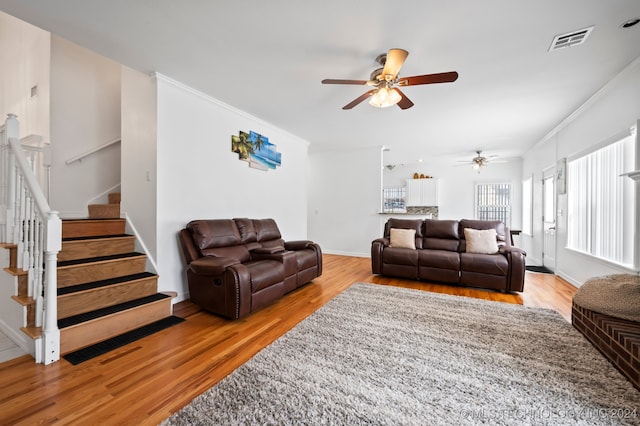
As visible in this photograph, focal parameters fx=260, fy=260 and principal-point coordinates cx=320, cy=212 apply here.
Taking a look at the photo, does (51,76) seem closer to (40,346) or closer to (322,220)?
(40,346)

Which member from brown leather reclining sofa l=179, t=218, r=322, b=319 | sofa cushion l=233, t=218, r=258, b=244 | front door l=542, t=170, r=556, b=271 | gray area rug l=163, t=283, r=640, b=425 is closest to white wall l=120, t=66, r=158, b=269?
brown leather reclining sofa l=179, t=218, r=322, b=319

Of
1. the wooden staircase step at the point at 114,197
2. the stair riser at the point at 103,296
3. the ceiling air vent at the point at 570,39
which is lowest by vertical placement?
the stair riser at the point at 103,296

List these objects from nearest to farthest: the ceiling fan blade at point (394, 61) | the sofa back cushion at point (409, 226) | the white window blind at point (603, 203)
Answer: the ceiling fan blade at point (394, 61) < the white window blind at point (603, 203) < the sofa back cushion at point (409, 226)

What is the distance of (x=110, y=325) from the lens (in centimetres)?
222

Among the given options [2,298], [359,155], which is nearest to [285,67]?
[2,298]

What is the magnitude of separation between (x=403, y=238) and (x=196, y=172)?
10.9ft

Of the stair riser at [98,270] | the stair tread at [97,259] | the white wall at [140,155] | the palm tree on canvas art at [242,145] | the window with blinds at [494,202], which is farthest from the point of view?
the window with blinds at [494,202]

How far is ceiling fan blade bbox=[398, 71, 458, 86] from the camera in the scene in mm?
2175

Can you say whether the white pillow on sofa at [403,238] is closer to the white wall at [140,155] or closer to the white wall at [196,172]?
the white wall at [196,172]

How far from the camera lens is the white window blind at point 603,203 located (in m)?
2.84

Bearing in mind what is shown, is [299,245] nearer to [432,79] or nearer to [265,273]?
[265,273]

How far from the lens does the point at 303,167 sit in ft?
18.8

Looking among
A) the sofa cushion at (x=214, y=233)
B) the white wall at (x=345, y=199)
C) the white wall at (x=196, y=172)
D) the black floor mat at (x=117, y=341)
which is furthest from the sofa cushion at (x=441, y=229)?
the black floor mat at (x=117, y=341)

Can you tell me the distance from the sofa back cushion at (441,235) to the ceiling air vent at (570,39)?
268cm
